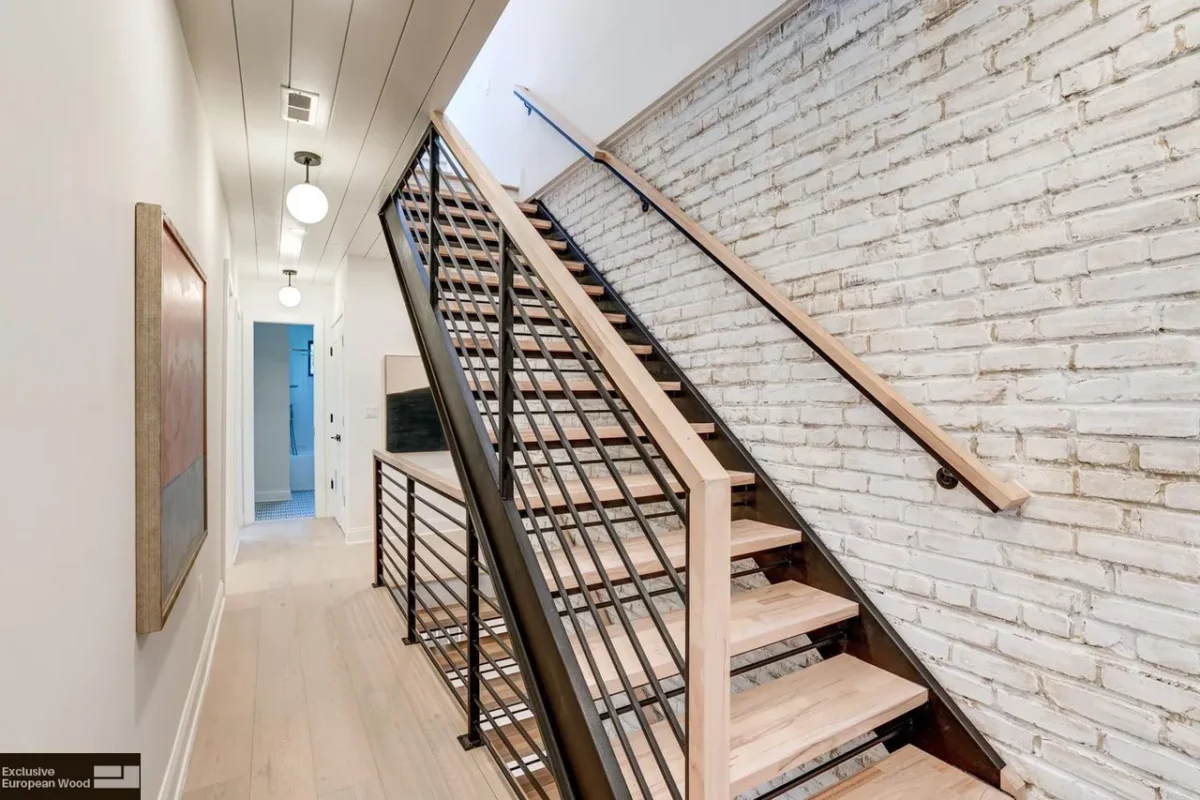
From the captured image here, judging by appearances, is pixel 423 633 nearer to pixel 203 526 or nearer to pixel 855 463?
pixel 203 526

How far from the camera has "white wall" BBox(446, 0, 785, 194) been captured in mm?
2402

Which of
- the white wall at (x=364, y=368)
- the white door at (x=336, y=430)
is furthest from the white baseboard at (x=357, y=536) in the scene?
the white door at (x=336, y=430)

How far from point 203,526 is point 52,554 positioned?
1677 millimetres

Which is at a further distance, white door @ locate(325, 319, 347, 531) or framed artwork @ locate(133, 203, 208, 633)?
white door @ locate(325, 319, 347, 531)

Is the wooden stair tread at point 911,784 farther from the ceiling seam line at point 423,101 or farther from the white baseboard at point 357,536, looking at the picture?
the white baseboard at point 357,536

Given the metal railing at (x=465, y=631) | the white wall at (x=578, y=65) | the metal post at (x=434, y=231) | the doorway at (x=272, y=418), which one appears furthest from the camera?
the doorway at (x=272, y=418)

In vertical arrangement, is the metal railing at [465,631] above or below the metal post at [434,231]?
below

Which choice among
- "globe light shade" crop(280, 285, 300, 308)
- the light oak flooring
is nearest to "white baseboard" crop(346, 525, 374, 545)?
the light oak flooring

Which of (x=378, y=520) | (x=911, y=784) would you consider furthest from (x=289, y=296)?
(x=911, y=784)

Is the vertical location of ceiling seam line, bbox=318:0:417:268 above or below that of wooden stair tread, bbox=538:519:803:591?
above

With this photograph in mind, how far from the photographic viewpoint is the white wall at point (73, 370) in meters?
0.72

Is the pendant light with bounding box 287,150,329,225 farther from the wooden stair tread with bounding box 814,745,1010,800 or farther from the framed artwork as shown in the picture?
the wooden stair tread with bounding box 814,745,1010,800

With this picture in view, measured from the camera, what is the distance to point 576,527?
1.44 metres

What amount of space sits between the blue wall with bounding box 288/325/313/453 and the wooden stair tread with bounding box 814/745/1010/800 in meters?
9.30
